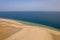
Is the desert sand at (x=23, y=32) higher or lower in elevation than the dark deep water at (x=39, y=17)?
lower

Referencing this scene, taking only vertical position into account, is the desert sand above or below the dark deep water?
below

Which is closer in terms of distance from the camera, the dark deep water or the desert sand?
the desert sand

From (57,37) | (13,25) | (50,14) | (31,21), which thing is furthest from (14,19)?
(57,37)

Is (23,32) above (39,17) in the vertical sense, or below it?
below
